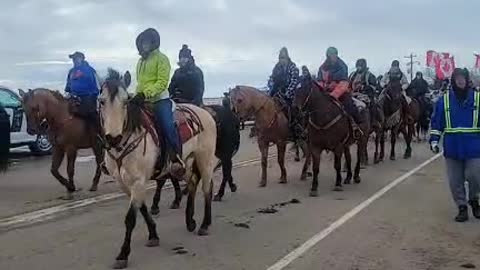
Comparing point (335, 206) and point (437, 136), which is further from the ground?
point (437, 136)

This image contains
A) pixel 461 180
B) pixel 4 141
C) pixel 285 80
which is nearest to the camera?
pixel 461 180

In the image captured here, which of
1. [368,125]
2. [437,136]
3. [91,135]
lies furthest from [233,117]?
[368,125]

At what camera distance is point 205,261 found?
768 cm

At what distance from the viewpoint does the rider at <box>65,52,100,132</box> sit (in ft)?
42.2

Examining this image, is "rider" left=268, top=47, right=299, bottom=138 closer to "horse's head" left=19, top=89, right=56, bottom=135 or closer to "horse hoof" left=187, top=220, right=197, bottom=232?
"horse's head" left=19, top=89, right=56, bottom=135

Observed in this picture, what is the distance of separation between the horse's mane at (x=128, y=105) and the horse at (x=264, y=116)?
5.75m

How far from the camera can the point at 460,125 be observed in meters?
10.1

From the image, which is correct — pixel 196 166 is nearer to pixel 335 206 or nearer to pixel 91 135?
pixel 335 206

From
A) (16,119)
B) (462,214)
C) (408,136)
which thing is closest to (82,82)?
(462,214)

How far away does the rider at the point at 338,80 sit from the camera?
14000 mm

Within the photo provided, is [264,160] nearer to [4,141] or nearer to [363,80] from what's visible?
[4,141]

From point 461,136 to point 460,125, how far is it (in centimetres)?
16

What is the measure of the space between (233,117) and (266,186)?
7.22 feet

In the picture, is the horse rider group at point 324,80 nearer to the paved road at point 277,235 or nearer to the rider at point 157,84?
the paved road at point 277,235
